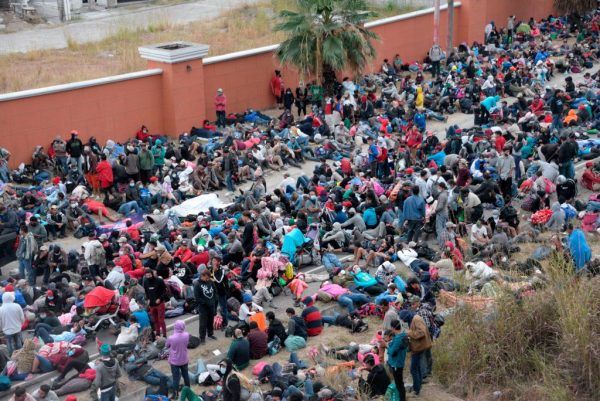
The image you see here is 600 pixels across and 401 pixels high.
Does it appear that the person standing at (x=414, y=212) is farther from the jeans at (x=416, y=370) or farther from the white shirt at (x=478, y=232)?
the jeans at (x=416, y=370)

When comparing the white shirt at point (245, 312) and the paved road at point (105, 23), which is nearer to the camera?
the white shirt at point (245, 312)

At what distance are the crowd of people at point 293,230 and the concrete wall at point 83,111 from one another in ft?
1.78

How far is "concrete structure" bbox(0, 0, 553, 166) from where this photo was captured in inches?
1011

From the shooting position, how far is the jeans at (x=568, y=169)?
22.6m

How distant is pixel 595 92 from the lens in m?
30.4

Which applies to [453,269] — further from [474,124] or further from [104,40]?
[104,40]

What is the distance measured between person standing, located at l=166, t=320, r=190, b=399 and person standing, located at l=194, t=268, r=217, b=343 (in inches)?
58.7

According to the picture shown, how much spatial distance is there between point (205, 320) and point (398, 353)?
4.18 m

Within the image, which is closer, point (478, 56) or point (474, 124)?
point (474, 124)

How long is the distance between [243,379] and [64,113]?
14.5m

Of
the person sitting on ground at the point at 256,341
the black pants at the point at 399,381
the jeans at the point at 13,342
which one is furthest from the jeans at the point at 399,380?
the jeans at the point at 13,342

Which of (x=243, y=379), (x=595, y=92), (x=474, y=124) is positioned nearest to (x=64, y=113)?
(x=474, y=124)

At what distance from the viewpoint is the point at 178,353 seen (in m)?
14.4

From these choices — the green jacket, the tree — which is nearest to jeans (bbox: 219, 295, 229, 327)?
the green jacket
